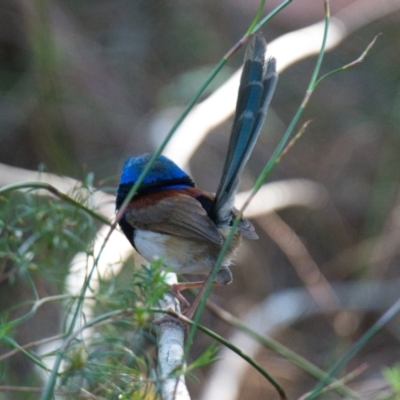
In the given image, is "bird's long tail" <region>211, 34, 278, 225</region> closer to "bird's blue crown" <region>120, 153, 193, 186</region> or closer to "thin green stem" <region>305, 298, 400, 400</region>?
"bird's blue crown" <region>120, 153, 193, 186</region>

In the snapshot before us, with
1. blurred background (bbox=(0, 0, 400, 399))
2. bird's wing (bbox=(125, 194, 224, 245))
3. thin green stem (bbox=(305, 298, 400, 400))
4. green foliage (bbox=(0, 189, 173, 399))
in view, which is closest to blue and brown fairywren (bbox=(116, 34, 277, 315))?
bird's wing (bbox=(125, 194, 224, 245))

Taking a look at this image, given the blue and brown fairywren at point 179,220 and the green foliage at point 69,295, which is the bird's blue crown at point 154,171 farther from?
the green foliage at point 69,295

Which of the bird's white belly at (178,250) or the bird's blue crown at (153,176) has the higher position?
the bird's blue crown at (153,176)

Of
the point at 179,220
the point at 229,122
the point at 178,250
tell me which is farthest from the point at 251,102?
the point at 229,122

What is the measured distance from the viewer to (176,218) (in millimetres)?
3025

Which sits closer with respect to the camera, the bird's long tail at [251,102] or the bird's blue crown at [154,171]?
the bird's long tail at [251,102]

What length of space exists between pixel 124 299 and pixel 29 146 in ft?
14.8

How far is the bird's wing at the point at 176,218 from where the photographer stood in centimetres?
293

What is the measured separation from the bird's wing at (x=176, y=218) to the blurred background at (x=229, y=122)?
1508 millimetres

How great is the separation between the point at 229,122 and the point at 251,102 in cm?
377

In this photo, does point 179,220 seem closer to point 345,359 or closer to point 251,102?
point 251,102

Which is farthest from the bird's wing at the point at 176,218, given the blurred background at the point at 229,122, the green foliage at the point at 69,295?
the blurred background at the point at 229,122

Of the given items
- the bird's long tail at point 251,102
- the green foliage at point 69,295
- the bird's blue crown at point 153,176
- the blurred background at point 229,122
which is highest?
the blurred background at point 229,122

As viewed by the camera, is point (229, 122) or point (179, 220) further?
point (229, 122)
